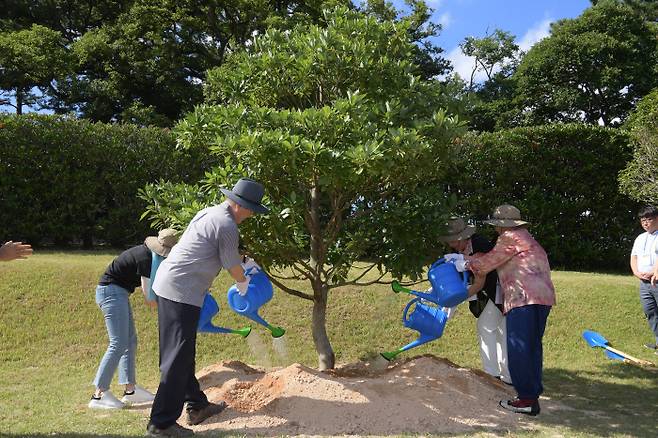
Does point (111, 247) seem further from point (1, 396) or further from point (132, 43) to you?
point (132, 43)

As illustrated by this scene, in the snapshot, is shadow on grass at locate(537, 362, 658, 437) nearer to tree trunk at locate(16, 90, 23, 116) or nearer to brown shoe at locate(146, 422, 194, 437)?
brown shoe at locate(146, 422, 194, 437)

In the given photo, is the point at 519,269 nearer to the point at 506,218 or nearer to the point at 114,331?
the point at 506,218

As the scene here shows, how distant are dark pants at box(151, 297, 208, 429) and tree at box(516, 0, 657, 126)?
24162 mm

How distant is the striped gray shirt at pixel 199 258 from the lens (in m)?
4.11

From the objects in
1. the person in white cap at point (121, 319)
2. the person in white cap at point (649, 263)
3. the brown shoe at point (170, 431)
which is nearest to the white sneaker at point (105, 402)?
the person in white cap at point (121, 319)

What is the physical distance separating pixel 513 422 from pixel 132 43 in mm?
20104

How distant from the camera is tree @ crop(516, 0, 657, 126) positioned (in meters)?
24.2

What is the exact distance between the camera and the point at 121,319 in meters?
5.29

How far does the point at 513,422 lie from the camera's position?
4.66 m

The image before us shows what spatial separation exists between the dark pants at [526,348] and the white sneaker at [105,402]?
11.1 feet

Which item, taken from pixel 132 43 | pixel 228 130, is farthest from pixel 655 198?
pixel 132 43

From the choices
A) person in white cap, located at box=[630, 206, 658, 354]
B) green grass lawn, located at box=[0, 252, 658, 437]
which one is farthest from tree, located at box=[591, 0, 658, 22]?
person in white cap, located at box=[630, 206, 658, 354]

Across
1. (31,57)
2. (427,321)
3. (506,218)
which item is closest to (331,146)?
(506,218)

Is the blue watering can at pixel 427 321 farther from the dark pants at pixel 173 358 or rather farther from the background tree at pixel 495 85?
the background tree at pixel 495 85
